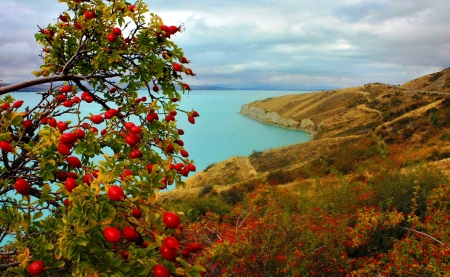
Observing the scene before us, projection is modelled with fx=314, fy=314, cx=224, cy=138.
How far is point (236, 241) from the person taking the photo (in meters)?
6.02

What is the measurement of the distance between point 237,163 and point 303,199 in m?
36.9

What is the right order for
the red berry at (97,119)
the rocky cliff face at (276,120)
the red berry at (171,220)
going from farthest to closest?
the rocky cliff face at (276,120) → the red berry at (97,119) → the red berry at (171,220)

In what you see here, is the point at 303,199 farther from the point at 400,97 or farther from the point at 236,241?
the point at 400,97

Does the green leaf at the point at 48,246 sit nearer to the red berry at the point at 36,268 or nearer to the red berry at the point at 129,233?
the red berry at the point at 36,268

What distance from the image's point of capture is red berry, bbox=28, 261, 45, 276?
5.97ft

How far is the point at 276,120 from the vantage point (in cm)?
10325

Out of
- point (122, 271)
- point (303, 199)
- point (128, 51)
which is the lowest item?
point (303, 199)

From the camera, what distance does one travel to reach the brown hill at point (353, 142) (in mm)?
19672

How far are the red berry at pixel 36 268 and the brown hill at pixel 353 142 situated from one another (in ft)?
25.4

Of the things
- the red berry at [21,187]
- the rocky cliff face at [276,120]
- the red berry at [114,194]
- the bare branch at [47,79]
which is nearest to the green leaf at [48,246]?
the red berry at [114,194]

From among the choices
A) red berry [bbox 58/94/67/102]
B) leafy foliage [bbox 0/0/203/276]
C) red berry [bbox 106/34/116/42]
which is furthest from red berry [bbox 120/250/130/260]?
red berry [bbox 106/34/116/42]

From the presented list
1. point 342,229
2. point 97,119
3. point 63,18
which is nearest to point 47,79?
point 63,18

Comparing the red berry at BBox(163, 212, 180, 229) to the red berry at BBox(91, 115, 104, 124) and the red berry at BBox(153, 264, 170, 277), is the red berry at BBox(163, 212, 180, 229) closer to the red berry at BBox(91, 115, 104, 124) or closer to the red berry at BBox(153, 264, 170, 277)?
the red berry at BBox(153, 264, 170, 277)

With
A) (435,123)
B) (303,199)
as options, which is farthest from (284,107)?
(303,199)
